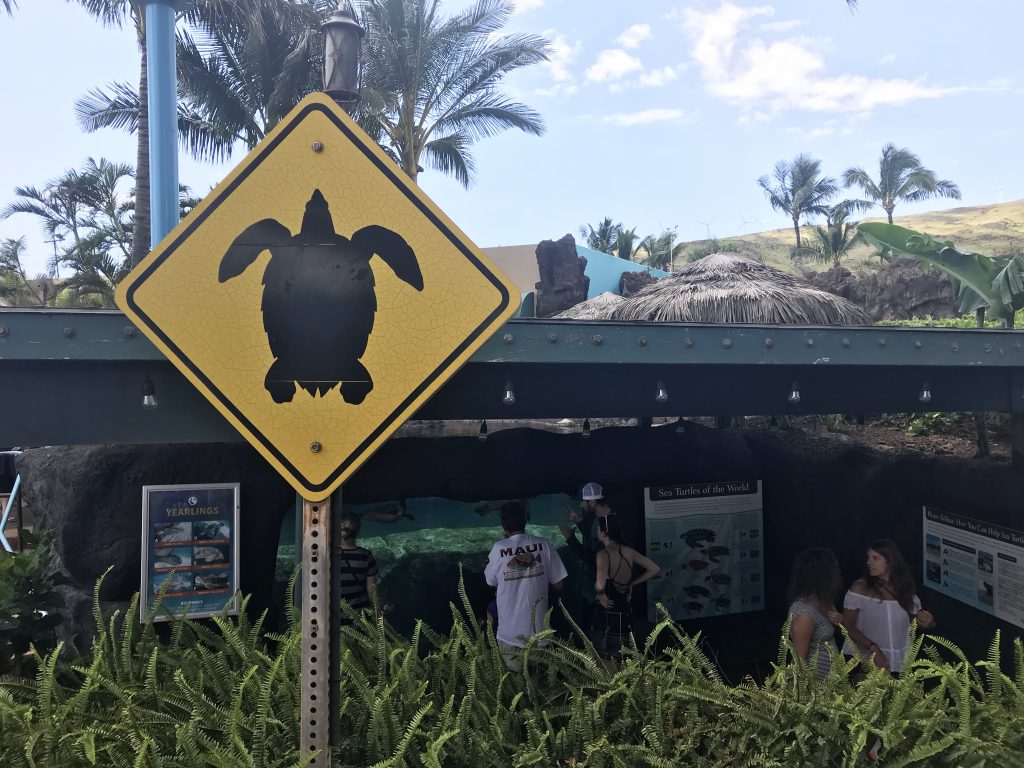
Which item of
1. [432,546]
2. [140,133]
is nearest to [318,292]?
[432,546]

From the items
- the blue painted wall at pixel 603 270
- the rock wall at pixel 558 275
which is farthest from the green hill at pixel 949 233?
the rock wall at pixel 558 275

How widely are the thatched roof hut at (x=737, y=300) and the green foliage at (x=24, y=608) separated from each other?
6.66m

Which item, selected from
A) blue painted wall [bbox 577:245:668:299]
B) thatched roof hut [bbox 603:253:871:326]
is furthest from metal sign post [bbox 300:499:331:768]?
blue painted wall [bbox 577:245:668:299]

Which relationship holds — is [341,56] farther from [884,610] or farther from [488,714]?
[884,610]

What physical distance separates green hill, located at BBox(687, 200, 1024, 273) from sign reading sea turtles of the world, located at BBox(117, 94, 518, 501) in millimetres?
65553

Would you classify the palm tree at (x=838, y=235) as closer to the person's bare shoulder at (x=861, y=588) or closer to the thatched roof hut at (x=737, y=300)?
the thatched roof hut at (x=737, y=300)

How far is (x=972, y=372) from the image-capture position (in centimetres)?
554

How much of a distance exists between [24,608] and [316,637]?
318 cm

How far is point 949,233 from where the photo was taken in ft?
256

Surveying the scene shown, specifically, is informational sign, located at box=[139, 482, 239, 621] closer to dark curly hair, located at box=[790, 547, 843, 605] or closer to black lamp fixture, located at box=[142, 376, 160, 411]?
black lamp fixture, located at box=[142, 376, 160, 411]

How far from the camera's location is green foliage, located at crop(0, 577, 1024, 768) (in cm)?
270

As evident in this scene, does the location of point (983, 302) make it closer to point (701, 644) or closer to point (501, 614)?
point (701, 644)

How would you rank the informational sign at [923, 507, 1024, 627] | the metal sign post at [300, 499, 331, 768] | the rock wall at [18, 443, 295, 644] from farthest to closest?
the informational sign at [923, 507, 1024, 627]
the rock wall at [18, 443, 295, 644]
the metal sign post at [300, 499, 331, 768]

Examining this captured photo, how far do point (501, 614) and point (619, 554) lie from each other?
44.7 inches
